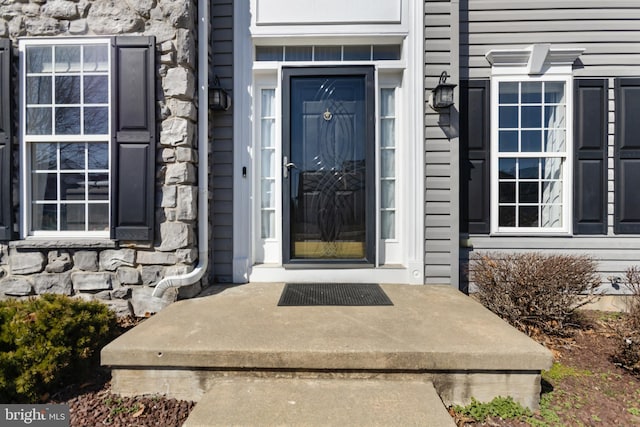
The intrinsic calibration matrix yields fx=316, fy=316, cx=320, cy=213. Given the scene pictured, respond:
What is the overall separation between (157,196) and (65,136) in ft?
3.21

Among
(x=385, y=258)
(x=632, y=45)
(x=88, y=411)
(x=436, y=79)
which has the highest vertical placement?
(x=632, y=45)

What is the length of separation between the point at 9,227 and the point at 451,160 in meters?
4.01

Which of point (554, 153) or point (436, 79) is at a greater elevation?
point (436, 79)

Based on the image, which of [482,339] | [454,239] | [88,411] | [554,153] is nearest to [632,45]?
[554,153]

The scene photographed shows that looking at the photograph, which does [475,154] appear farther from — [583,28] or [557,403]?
[557,403]

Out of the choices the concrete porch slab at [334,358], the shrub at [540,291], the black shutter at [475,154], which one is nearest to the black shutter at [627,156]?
the shrub at [540,291]

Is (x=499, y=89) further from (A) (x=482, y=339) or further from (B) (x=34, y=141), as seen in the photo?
(B) (x=34, y=141)

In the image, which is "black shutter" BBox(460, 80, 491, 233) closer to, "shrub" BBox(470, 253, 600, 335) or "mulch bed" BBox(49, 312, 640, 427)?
"shrub" BBox(470, 253, 600, 335)

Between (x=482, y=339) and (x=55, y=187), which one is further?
(x=55, y=187)

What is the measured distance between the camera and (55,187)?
9.27 ft

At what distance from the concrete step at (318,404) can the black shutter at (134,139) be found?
1631 mm

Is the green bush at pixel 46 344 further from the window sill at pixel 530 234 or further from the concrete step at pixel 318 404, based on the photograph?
→ the window sill at pixel 530 234

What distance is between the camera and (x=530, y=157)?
11.0 feet

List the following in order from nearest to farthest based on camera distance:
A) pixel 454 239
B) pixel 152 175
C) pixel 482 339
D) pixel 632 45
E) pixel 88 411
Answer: pixel 88 411
pixel 482 339
pixel 152 175
pixel 454 239
pixel 632 45
